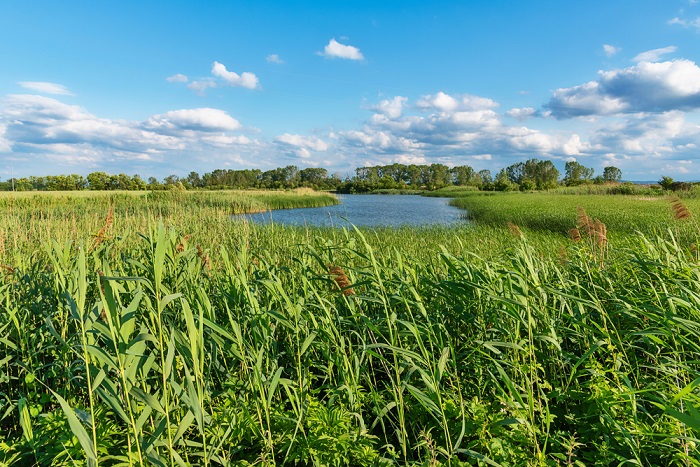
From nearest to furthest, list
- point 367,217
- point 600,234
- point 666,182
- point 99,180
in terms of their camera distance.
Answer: point 600,234 → point 367,217 → point 666,182 → point 99,180

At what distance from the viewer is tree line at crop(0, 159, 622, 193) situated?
64188 millimetres

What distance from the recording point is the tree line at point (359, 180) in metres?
64.2

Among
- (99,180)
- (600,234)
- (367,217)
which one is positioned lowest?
(367,217)

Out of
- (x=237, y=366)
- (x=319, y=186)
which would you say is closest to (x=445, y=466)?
(x=237, y=366)

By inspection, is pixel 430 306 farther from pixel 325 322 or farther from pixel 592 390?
pixel 592 390

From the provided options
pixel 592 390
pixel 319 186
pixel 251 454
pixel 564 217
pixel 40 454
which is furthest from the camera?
pixel 319 186

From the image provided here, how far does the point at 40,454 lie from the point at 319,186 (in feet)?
336

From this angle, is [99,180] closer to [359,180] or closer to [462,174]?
[359,180]

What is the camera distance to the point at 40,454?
166cm

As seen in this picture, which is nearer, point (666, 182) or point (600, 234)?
point (600, 234)

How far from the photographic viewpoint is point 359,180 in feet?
341

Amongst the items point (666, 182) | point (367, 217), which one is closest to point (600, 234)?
point (367, 217)

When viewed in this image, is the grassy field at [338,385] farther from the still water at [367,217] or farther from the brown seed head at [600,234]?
the still water at [367,217]

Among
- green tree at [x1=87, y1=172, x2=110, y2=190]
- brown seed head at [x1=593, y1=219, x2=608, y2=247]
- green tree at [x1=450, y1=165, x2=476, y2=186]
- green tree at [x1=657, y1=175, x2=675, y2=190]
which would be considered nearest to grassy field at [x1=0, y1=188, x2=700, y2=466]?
brown seed head at [x1=593, y1=219, x2=608, y2=247]
